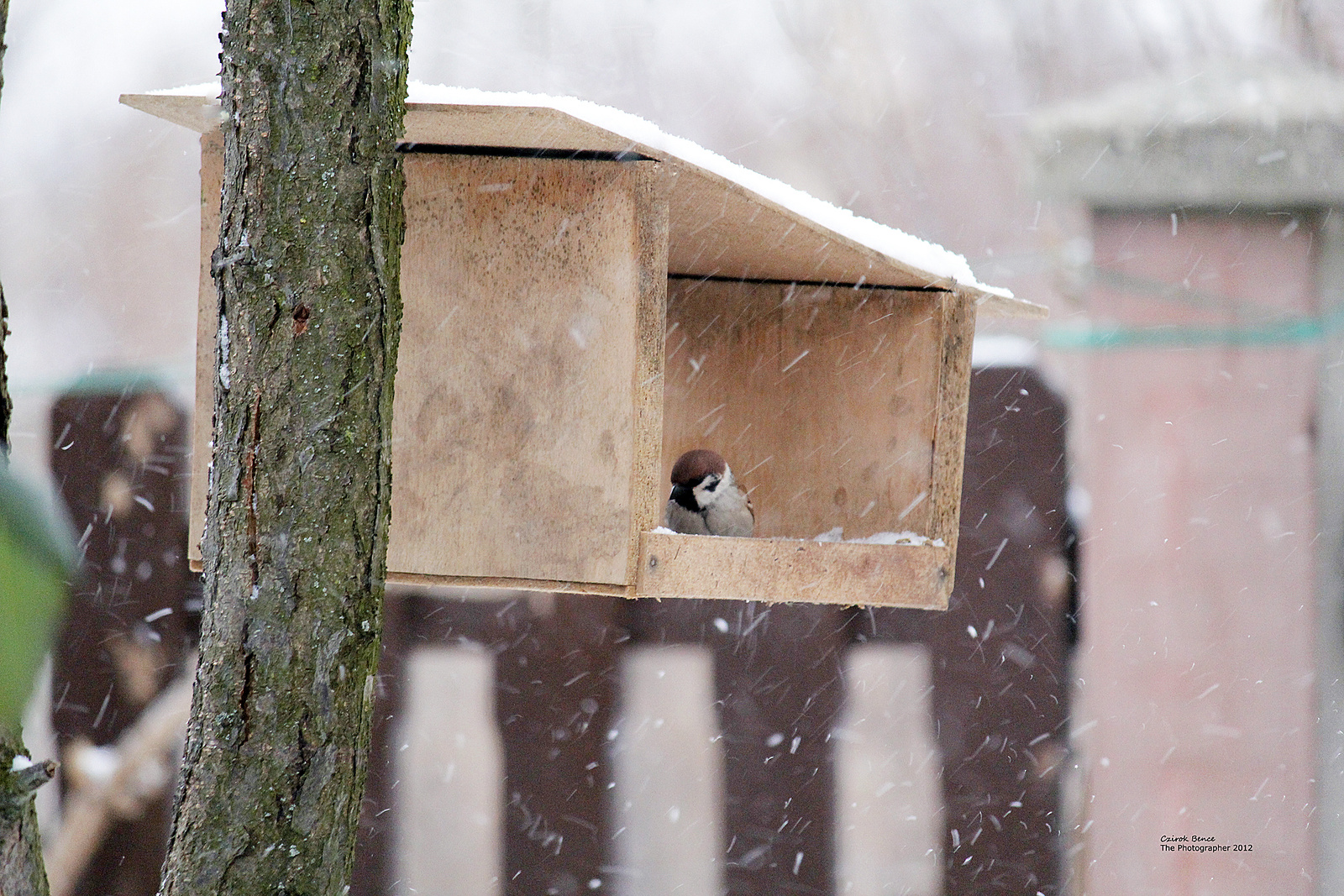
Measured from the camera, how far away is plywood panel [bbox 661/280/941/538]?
6.11 feet

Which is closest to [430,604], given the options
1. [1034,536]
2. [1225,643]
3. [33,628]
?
[1034,536]

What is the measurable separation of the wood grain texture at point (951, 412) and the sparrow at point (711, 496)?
0.44 meters

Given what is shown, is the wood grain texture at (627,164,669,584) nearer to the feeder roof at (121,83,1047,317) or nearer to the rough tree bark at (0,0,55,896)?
the feeder roof at (121,83,1047,317)

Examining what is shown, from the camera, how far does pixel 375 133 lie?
3.41ft

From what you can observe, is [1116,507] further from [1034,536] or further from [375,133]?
[375,133]

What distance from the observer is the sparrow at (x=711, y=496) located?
6.71ft

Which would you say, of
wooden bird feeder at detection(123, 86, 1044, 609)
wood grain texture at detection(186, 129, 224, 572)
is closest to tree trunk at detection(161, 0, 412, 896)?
wooden bird feeder at detection(123, 86, 1044, 609)

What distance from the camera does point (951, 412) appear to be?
1698 millimetres

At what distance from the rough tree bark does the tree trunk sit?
0.11 m

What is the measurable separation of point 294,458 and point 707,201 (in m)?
0.75

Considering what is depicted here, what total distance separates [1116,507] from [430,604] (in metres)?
1.45

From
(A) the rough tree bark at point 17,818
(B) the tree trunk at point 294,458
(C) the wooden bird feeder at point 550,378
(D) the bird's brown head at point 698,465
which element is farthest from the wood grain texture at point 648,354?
(A) the rough tree bark at point 17,818

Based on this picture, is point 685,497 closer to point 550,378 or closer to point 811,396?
point 811,396

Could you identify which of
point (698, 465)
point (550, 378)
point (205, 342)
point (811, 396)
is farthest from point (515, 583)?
point (811, 396)
